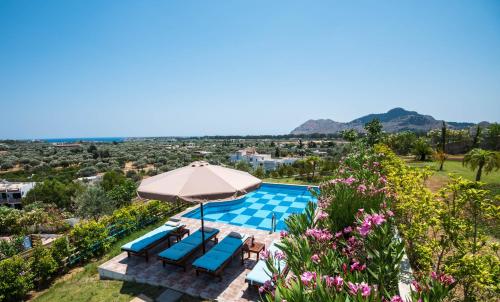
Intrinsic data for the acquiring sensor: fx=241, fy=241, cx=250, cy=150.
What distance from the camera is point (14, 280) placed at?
18.9ft

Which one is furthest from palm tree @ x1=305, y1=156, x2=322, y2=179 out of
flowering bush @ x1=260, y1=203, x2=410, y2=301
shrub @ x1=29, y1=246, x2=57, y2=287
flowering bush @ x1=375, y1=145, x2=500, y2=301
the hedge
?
flowering bush @ x1=260, y1=203, x2=410, y2=301

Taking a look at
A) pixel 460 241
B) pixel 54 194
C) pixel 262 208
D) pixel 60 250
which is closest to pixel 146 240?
pixel 60 250

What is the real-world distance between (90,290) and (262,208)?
382 inches

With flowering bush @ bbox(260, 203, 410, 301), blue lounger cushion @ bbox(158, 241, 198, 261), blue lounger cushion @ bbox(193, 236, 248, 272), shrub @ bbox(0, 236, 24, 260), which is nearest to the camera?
flowering bush @ bbox(260, 203, 410, 301)

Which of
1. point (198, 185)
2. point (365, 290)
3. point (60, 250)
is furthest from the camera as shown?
point (60, 250)

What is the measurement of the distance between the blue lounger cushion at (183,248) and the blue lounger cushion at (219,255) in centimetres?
60

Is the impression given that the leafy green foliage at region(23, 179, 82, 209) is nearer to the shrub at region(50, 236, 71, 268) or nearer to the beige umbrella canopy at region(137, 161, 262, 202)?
Answer: the shrub at region(50, 236, 71, 268)

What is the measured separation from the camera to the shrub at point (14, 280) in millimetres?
5641

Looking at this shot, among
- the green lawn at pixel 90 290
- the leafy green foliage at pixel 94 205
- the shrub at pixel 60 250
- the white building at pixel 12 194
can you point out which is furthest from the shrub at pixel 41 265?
the white building at pixel 12 194

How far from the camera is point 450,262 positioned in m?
3.41

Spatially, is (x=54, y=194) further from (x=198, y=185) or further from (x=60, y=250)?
(x=198, y=185)

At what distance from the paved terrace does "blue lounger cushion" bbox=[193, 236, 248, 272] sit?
1.51 ft

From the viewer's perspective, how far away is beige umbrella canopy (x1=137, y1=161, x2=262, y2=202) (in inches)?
229

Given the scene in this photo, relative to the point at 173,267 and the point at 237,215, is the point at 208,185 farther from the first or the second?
the point at 237,215
